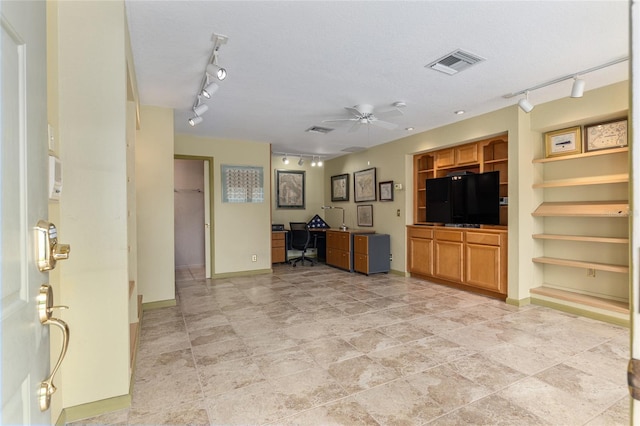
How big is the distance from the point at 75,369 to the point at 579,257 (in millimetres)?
5116

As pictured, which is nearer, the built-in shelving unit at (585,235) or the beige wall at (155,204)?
the built-in shelving unit at (585,235)

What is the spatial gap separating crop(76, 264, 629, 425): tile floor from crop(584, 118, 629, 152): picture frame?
1955mm

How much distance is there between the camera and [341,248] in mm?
6719

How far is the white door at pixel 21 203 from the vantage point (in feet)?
1.99

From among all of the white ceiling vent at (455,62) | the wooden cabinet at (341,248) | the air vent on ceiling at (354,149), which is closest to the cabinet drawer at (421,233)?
the wooden cabinet at (341,248)

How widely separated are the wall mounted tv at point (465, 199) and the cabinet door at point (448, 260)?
38 cm

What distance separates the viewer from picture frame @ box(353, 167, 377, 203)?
265 inches

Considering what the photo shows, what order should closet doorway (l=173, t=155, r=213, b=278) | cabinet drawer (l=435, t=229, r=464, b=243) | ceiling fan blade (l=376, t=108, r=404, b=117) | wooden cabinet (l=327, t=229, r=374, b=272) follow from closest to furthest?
1. ceiling fan blade (l=376, t=108, r=404, b=117)
2. cabinet drawer (l=435, t=229, r=464, b=243)
3. wooden cabinet (l=327, t=229, r=374, b=272)
4. closet doorway (l=173, t=155, r=213, b=278)

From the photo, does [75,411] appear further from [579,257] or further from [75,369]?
[579,257]

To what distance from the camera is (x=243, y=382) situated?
92.4 inches

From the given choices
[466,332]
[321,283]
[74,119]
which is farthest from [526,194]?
[74,119]

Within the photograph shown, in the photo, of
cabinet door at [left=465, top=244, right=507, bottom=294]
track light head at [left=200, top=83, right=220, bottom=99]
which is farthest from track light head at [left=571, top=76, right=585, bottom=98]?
track light head at [left=200, top=83, right=220, bottom=99]

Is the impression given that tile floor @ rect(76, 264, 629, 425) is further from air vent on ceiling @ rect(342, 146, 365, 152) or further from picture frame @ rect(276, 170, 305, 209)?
picture frame @ rect(276, 170, 305, 209)

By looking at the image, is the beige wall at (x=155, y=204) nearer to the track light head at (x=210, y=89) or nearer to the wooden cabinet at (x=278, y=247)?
the track light head at (x=210, y=89)
